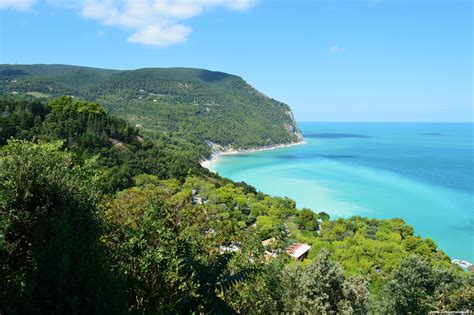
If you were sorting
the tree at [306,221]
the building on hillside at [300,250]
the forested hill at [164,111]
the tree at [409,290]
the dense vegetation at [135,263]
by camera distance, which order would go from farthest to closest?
1. the forested hill at [164,111]
2. the tree at [306,221]
3. the building on hillside at [300,250]
4. the tree at [409,290]
5. the dense vegetation at [135,263]

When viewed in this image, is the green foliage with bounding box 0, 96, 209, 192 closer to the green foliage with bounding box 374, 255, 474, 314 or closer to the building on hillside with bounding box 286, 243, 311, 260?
the building on hillside with bounding box 286, 243, 311, 260

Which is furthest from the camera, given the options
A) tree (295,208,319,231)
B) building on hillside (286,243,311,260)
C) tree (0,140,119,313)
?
tree (295,208,319,231)

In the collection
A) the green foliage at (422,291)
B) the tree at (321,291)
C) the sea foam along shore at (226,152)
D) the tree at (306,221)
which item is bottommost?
the sea foam along shore at (226,152)

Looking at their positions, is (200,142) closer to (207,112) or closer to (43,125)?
(207,112)

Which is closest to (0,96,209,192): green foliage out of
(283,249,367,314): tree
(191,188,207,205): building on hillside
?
(191,188,207,205): building on hillside

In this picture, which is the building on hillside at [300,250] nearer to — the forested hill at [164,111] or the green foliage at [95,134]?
the green foliage at [95,134]

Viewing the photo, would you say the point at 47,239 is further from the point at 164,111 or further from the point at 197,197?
the point at 164,111

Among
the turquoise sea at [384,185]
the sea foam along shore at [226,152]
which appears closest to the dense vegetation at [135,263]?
the turquoise sea at [384,185]

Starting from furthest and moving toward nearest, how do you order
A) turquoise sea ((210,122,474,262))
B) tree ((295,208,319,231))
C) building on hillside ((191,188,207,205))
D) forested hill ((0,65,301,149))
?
forested hill ((0,65,301,149)), turquoise sea ((210,122,474,262)), building on hillside ((191,188,207,205)), tree ((295,208,319,231))

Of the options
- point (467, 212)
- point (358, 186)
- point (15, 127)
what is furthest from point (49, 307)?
point (358, 186)
